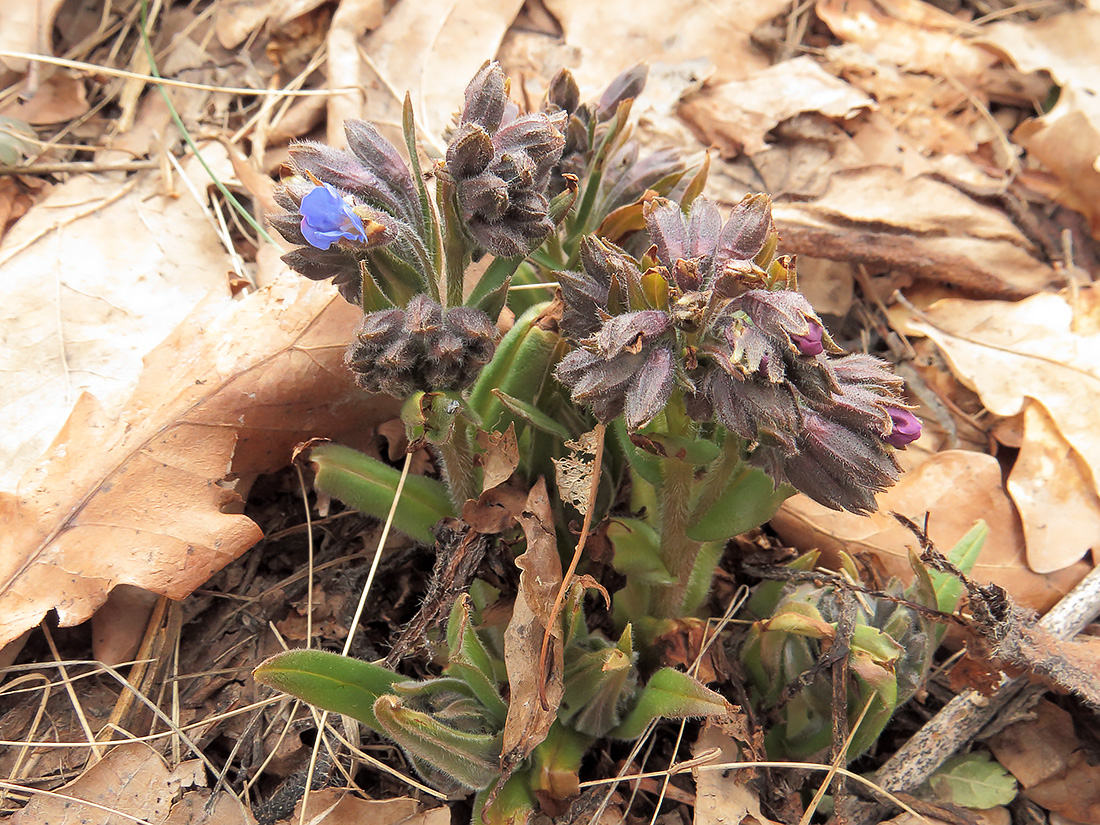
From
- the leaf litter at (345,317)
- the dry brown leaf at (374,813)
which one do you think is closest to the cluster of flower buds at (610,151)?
the leaf litter at (345,317)

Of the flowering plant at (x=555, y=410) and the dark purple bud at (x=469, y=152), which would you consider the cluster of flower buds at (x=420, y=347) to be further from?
the dark purple bud at (x=469, y=152)

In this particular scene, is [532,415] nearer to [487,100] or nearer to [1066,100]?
[487,100]

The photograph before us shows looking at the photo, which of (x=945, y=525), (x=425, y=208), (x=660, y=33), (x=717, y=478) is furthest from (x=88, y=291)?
(x=945, y=525)

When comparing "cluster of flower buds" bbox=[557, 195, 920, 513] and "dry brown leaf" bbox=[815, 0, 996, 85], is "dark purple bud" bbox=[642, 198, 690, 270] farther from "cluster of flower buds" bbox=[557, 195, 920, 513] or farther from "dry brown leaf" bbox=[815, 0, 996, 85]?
"dry brown leaf" bbox=[815, 0, 996, 85]

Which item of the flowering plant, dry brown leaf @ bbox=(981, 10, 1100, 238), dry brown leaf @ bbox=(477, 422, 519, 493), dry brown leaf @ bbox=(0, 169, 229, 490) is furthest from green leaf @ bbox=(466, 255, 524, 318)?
dry brown leaf @ bbox=(981, 10, 1100, 238)

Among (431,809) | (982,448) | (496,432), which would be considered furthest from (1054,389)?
(431,809)

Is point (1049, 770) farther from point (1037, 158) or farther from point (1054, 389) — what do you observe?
point (1037, 158)
